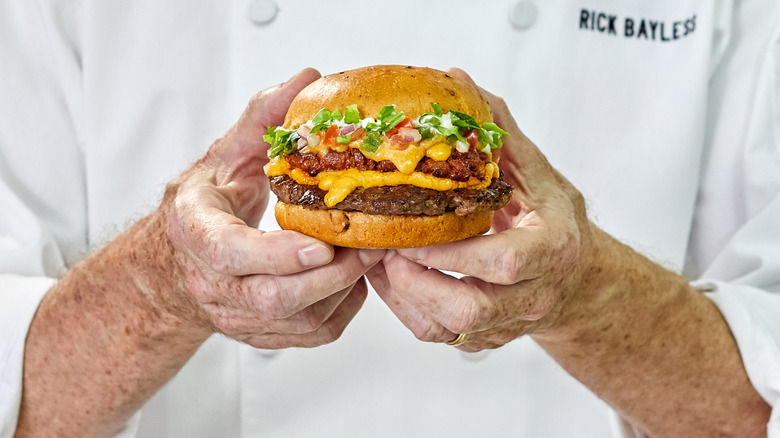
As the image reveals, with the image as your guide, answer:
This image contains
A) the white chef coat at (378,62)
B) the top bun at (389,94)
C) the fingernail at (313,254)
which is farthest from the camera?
the white chef coat at (378,62)

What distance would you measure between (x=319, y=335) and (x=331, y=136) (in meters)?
0.49

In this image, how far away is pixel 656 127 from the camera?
243cm

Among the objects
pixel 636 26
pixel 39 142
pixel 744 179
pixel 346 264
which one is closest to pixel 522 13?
pixel 636 26

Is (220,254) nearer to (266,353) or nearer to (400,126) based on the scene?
(400,126)

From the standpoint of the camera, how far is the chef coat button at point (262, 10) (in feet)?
7.34

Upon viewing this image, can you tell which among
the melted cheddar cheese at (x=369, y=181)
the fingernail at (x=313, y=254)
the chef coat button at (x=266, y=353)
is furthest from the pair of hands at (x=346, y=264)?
the chef coat button at (x=266, y=353)

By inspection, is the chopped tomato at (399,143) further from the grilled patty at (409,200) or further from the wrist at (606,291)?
the wrist at (606,291)

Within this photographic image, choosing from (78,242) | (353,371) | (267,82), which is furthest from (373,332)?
(78,242)

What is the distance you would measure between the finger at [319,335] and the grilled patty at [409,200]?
1.16ft

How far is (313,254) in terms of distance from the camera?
152cm

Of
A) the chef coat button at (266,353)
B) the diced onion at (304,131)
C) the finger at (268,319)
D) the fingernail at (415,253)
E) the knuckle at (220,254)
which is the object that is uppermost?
the diced onion at (304,131)

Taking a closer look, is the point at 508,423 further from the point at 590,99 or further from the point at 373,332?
the point at 590,99

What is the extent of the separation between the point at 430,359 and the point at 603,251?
2.35 feet

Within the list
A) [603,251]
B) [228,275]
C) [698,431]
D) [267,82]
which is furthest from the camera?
[267,82]
